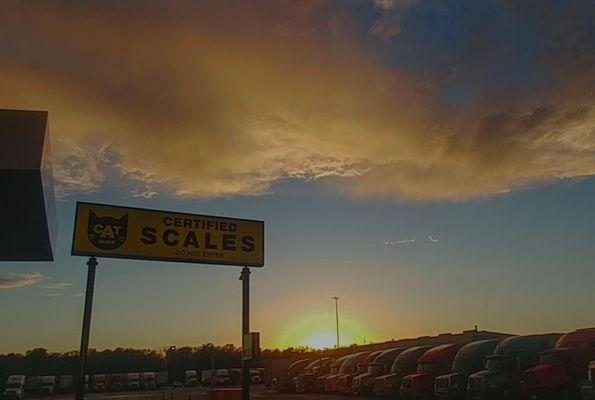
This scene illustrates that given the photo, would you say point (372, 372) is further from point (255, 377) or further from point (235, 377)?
point (255, 377)

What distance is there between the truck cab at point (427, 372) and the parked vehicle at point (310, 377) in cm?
1618

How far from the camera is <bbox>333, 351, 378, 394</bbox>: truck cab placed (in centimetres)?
4450

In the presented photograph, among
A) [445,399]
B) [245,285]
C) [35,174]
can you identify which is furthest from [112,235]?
[445,399]

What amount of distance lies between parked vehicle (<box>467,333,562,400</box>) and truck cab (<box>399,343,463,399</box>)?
15.8 ft

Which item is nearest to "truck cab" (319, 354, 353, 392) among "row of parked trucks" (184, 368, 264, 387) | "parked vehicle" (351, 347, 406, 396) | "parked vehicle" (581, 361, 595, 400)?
"parked vehicle" (351, 347, 406, 396)

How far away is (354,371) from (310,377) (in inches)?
334

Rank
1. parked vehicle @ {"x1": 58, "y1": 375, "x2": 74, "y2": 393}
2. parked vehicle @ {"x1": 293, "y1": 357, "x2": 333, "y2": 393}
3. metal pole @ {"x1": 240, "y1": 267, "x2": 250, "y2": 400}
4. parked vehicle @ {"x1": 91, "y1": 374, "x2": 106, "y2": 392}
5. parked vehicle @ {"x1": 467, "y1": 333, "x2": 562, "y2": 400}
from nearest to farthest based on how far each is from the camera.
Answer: metal pole @ {"x1": 240, "y1": 267, "x2": 250, "y2": 400}
parked vehicle @ {"x1": 467, "y1": 333, "x2": 562, "y2": 400}
parked vehicle @ {"x1": 293, "y1": 357, "x2": 333, "y2": 393}
parked vehicle @ {"x1": 91, "y1": 374, "x2": 106, "y2": 392}
parked vehicle @ {"x1": 58, "y1": 375, "x2": 74, "y2": 393}

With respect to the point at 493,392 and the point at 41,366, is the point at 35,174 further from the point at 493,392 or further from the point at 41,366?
the point at 41,366

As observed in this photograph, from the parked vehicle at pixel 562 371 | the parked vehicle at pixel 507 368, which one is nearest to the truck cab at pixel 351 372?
the parked vehicle at pixel 507 368

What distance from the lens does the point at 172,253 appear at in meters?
14.6

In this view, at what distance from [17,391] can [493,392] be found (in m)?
54.2

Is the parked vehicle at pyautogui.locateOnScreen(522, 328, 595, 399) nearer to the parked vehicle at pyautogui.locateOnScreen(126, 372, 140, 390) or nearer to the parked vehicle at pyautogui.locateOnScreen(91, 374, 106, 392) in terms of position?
the parked vehicle at pyautogui.locateOnScreen(126, 372, 140, 390)

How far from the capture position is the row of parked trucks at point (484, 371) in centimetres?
2752

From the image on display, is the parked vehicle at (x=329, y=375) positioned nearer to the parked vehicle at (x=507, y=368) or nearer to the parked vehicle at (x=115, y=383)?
the parked vehicle at (x=507, y=368)
